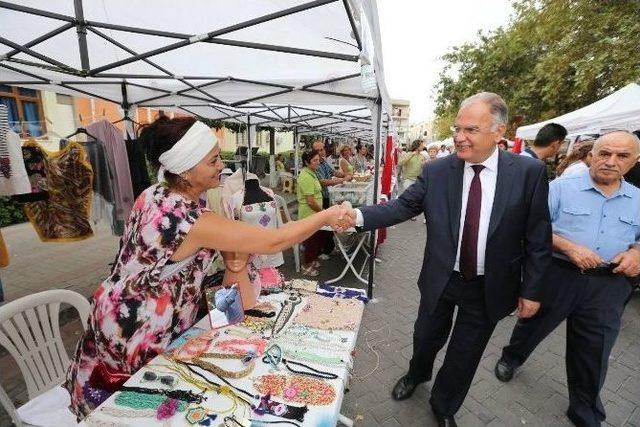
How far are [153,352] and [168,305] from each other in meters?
0.24

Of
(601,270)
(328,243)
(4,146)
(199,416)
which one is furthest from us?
(328,243)

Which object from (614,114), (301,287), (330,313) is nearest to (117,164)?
(301,287)

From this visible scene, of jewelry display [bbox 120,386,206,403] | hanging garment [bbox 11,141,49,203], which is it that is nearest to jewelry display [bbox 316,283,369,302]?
jewelry display [bbox 120,386,206,403]

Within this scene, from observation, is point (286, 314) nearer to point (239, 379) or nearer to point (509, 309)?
point (239, 379)

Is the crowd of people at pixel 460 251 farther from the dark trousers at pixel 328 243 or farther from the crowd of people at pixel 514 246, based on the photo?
the dark trousers at pixel 328 243

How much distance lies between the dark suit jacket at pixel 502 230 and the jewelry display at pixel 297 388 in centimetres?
123

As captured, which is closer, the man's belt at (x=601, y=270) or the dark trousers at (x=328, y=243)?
the man's belt at (x=601, y=270)

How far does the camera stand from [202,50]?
351 cm

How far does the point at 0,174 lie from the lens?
9.71 feet

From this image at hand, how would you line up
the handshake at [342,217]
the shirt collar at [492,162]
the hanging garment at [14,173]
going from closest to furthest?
the shirt collar at [492,162] < the handshake at [342,217] < the hanging garment at [14,173]

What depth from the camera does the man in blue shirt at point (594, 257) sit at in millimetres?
2217

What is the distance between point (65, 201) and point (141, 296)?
10.3ft

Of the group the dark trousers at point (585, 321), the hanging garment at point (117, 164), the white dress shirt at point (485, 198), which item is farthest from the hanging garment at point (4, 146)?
the dark trousers at point (585, 321)

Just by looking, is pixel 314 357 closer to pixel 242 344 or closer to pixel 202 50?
pixel 242 344
